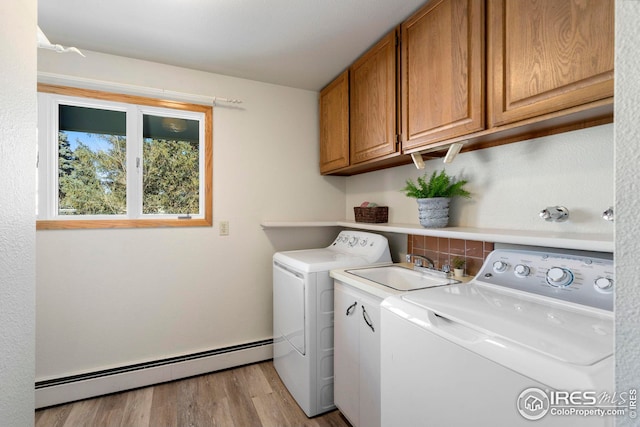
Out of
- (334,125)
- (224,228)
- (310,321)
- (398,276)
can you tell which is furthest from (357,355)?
(334,125)

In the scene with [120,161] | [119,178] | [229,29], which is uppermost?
[229,29]

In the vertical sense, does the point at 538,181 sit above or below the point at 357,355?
above

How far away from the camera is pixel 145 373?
214 centimetres

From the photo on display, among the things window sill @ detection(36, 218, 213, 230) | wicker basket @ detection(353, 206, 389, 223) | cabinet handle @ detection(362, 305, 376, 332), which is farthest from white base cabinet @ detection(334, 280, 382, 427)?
window sill @ detection(36, 218, 213, 230)

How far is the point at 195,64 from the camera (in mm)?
2199

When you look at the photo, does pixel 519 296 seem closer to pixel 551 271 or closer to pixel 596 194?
pixel 551 271

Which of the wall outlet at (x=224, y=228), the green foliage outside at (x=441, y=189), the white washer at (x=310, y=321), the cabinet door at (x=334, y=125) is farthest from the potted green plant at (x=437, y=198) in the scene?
the wall outlet at (x=224, y=228)

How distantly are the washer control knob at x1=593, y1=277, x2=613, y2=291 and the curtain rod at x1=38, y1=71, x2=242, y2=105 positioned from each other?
2342mm

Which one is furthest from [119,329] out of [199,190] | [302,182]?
[302,182]

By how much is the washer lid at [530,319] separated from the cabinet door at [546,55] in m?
0.67

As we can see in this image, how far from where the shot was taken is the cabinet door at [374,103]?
5.77 ft

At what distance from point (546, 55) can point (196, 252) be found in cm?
228

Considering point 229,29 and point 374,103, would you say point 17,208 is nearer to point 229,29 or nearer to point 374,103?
point 229,29

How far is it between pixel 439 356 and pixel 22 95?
53.4 inches
